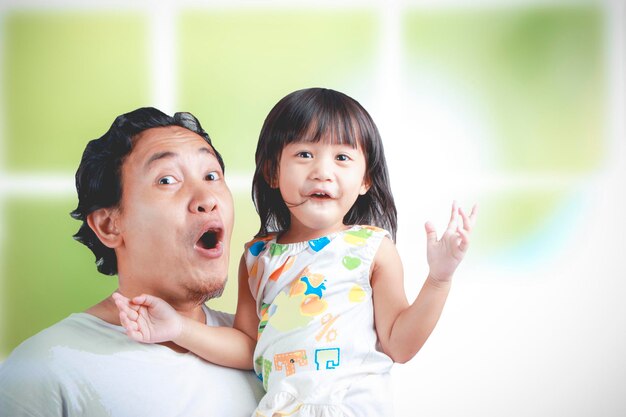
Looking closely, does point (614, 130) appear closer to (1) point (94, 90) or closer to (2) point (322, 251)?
(2) point (322, 251)

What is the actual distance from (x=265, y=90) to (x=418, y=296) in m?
1.41

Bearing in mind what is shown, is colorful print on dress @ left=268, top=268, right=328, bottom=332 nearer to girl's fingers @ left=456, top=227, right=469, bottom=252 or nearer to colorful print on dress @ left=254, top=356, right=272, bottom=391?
colorful print on dress @ left=254, top=356, right=272, bottom=391

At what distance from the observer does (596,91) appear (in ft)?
9.95

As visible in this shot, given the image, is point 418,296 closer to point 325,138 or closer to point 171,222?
point 325,138

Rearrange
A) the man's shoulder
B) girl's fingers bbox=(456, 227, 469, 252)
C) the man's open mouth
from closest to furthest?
girl's fingers bbox=(456, 227, 469, 252) < the man's open mouth < the man's shoulder

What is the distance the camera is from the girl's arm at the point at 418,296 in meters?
1.70

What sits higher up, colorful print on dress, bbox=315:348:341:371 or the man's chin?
the man's chin

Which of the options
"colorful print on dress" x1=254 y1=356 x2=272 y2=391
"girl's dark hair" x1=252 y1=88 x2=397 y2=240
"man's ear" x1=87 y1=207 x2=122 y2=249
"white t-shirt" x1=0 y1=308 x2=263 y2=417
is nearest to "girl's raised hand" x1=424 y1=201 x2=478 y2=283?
"girl's dark hair" x1=252 y1=88 x2=397 y2=240

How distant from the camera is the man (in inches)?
68.1

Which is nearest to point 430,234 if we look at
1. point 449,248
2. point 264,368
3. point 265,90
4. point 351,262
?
point 449,248

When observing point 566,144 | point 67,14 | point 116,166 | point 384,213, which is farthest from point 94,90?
point 566,144

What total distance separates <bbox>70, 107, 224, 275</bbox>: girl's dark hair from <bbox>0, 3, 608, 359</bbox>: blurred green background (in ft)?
2.98

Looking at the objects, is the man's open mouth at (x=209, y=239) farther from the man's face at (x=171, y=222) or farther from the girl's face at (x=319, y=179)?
the girl's face at (x=319, y=179)

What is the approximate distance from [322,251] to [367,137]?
29 centimetres
